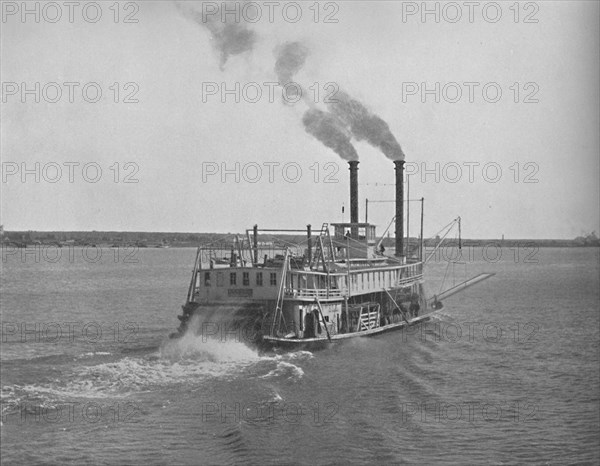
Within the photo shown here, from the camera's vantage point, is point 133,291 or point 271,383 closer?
point 271,383

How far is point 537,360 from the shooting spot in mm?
38688

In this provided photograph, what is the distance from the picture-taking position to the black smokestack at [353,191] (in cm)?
5181

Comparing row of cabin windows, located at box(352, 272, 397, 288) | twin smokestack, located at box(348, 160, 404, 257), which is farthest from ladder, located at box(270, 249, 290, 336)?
twin smokestack, located at box(348, 160, 404, 257)

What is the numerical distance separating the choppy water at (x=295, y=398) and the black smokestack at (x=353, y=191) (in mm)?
10233

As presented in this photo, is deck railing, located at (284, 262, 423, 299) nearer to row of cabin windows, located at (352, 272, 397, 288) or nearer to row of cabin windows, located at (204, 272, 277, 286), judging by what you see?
row of cabin windows, located at (352, 272, 397, 288)

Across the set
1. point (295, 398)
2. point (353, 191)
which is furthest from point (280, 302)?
point (353, 191)

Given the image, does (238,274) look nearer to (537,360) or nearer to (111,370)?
(111,370)

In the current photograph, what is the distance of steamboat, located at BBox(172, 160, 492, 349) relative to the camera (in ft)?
124

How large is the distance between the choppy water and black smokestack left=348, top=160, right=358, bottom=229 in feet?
33.6

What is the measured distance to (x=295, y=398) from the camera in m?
28.2

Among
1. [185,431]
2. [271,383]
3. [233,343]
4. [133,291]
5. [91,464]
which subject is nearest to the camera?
[91,464]

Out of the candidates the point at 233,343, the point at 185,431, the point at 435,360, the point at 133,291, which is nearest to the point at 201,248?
the point at 233,343

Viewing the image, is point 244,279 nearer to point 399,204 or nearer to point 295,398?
point 295,398

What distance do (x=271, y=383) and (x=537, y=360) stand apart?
17103 mm
